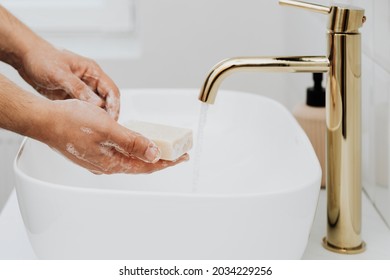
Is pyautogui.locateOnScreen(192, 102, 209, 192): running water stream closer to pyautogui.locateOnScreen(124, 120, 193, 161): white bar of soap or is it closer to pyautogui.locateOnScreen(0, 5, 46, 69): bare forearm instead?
pyautogui.locateOnScreen(124, 120, 193, 161): white bar of soap

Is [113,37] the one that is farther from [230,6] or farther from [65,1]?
[230,6]

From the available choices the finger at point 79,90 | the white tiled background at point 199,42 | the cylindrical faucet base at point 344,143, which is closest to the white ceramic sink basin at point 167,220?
the cylindrical faucet base at point 344,143

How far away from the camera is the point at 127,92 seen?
1.12 meters

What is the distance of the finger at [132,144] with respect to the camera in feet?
2.50

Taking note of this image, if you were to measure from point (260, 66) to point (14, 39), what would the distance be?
426 millimetres

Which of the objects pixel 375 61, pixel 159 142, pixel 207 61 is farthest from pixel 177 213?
pixel 207 61

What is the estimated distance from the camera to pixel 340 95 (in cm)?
78

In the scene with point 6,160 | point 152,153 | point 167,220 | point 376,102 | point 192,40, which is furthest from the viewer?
point 6,160

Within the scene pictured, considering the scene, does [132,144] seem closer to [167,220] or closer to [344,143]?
[167,220]

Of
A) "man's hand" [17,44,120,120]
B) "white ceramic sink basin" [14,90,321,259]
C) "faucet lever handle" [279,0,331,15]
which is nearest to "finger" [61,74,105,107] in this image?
"man's hand" [17,44,120,120]

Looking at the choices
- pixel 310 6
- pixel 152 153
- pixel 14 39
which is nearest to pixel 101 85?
pixel 14 39

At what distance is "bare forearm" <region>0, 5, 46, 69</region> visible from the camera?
39.6 inches

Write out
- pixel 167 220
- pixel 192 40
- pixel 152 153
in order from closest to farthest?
pixel 167 220
pixel 152 153
pixel 192 40
